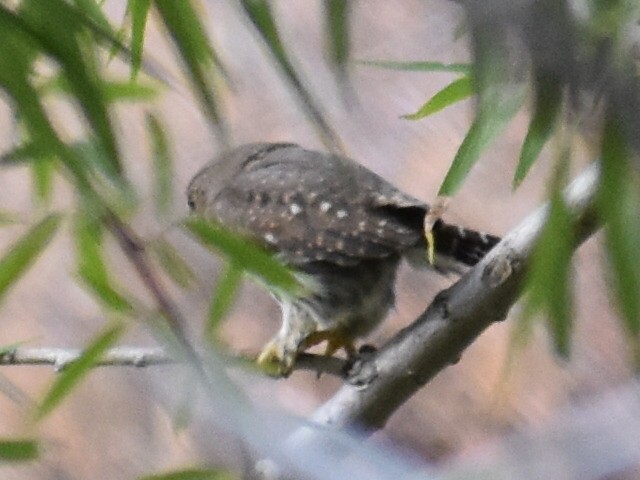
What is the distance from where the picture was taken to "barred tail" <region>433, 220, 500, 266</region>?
0.97m

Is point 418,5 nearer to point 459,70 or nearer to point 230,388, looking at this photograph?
point 230,388

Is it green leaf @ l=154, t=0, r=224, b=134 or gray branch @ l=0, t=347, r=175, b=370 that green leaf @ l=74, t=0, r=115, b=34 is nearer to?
green leaf @ l=154, t=0, r=224, b=134

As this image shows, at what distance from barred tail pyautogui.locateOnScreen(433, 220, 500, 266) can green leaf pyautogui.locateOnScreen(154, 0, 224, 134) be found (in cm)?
55

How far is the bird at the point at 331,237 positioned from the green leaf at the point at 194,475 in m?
0.32

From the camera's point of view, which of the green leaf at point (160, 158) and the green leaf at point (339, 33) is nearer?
the green leaf at point (339, 33)

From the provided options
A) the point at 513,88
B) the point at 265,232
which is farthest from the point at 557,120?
the point at 265,232

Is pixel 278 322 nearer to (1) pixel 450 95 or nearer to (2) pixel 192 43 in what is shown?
(1) pixel 450 95

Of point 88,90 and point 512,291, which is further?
point 512,291

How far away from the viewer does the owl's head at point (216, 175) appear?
1199mm

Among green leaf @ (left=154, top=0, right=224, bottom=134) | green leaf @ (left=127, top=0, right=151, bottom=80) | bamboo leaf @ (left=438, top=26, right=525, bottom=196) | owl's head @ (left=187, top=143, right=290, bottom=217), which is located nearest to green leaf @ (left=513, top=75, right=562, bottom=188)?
bamboo leaf @ (left=438, top=26, right=525, bottom=196)

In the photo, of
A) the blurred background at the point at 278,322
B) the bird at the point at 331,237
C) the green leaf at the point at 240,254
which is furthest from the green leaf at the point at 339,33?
the blurred background at the point at 278,322

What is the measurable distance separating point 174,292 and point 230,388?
861mm

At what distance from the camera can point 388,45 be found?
933 millimetres

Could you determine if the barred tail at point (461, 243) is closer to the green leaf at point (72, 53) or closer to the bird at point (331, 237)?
the bird at point (331, 237)
